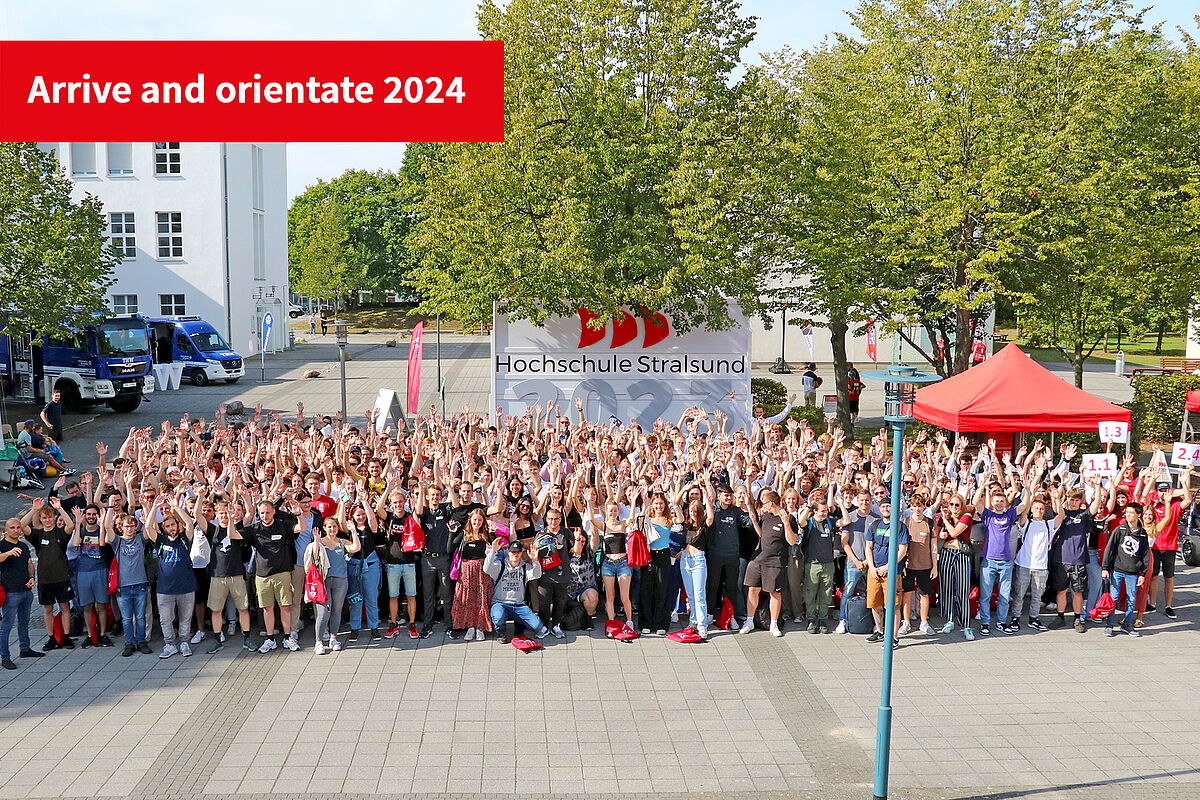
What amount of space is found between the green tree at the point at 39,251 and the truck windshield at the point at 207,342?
1213 cm

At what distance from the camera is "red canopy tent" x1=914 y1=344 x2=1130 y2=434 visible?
50.7 ft

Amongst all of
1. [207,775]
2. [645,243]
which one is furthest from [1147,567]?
[645,243]

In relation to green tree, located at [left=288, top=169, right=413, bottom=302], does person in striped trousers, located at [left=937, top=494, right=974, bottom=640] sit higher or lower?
lower

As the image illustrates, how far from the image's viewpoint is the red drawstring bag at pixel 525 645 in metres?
10.7

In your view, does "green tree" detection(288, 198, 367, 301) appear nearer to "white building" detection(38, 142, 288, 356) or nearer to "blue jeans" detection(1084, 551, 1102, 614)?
"white building" detection(38, 142, 288, 356)

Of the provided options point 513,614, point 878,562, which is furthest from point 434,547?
point 878,562

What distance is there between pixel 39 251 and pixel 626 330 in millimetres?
14100

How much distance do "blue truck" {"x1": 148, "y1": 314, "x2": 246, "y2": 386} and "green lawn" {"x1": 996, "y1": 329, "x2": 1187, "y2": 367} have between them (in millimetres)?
34797

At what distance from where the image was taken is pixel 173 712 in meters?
9.11

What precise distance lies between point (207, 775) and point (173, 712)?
4.55 feet

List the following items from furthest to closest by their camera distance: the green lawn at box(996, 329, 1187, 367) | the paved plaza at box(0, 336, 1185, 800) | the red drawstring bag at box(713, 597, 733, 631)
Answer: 1. the green lawn at box(996, 329, 1187, 367)
2. the red drawstring bag at box(713, 597, 733, 631)
3. the paved plaza at box(0, 336, 1185, 800)

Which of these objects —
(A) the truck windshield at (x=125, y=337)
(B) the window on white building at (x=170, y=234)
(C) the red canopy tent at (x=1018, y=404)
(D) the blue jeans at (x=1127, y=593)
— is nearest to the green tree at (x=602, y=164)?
(C) the red canopy tent at (x=1018, y=404)

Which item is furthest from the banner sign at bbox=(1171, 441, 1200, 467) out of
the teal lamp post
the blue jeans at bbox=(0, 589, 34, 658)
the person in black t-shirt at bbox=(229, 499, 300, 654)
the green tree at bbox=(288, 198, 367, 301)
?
the green tree at bbox=(288, 198, 367, 301)

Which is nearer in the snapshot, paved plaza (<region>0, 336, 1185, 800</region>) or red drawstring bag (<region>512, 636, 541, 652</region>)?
paved plaza (<region>0, 336, 1185, 800</region>)
